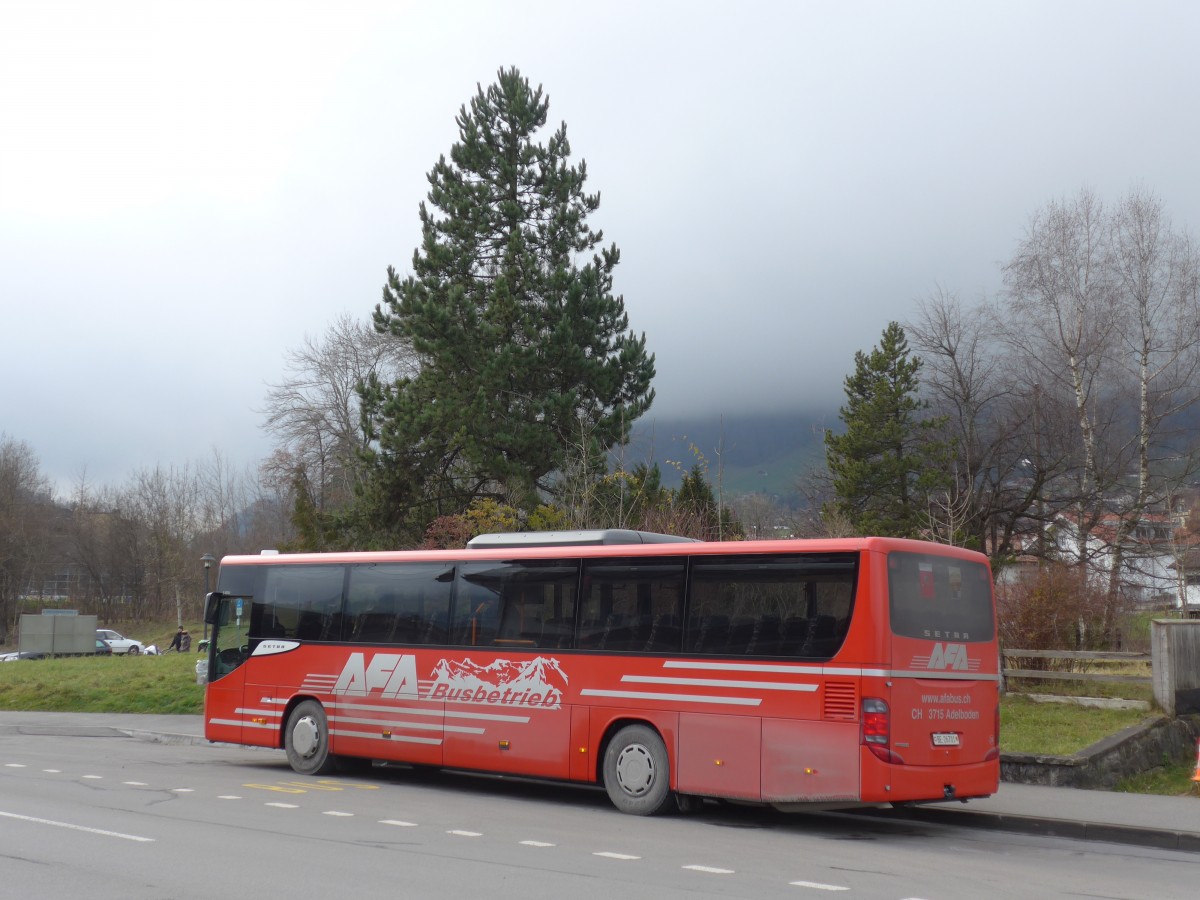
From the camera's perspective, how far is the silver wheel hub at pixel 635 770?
13.1 m

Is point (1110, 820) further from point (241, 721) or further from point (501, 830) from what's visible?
point (241, 721)

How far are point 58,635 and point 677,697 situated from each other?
48.7m

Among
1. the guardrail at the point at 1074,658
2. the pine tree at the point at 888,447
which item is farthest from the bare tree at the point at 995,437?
the guardrail at the point at 1074,658

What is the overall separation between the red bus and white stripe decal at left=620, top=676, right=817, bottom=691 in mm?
20

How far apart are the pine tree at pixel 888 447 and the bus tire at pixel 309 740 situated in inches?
1119

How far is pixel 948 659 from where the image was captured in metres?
12.2

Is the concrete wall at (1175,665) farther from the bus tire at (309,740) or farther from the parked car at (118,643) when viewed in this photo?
the parked car at (118,643)

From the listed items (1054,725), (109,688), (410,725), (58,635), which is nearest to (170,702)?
(109,688)

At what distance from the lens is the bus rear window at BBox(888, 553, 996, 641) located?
38.9 ft

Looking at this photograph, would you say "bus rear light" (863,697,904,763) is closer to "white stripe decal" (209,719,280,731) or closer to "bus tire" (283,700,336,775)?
"bus tire" (283,700,336,775)

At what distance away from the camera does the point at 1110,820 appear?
1245cm

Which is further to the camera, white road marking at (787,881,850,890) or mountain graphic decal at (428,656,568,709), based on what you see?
mountain graphic decal at (428,656,568,709)

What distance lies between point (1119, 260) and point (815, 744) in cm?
3345

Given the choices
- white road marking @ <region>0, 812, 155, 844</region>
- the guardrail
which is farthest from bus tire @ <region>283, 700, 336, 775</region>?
the guardrail
